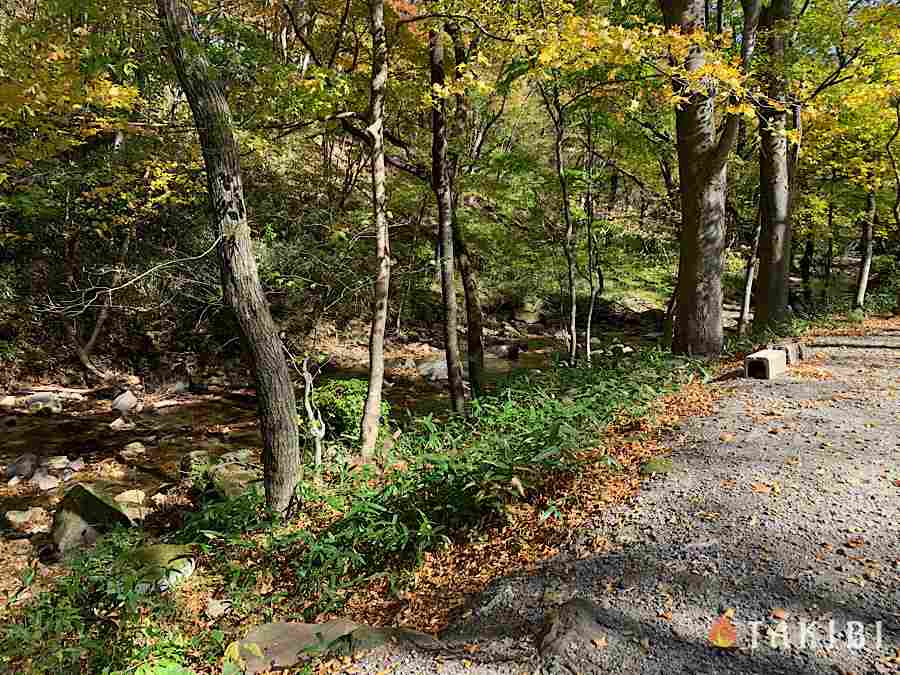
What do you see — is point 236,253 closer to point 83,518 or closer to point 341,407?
point 341,407

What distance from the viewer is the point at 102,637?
3488 mm

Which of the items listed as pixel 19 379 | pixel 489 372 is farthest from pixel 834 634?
pixel 19 379

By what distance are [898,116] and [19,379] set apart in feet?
66.3

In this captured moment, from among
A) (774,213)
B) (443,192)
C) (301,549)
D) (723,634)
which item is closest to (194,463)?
(301,549)

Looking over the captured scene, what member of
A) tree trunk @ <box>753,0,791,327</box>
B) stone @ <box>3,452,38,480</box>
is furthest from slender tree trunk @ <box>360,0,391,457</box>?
tree trunk @ <box>753,0,791,327</box>

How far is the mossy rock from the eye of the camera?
160 inches

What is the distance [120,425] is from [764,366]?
11049mm

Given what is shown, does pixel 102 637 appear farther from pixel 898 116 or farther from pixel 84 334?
pixel 898 116

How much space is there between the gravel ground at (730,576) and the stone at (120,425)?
973 cm

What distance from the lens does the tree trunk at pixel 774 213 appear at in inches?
371

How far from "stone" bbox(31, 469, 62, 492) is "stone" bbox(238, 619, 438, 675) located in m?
6.44

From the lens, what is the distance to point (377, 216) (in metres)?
6.44

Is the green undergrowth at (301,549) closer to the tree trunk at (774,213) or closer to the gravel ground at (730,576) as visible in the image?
the gravel ground at (730,576)

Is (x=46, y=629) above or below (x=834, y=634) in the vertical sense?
below
